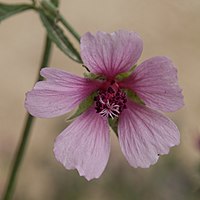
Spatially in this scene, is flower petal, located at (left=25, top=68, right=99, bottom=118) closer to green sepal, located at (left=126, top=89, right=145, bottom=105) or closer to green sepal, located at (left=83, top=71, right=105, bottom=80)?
green sepal, located at (left=83, top=71, right=105, bottom=80)

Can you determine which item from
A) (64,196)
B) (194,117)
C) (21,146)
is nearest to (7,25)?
(194,117)

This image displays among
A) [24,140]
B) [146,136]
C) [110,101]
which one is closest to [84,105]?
[110,101]

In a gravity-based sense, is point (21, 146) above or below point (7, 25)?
below

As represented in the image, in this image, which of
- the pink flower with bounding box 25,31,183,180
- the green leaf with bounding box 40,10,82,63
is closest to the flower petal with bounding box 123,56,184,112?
the pink flower with bounding box 25,31,183,180

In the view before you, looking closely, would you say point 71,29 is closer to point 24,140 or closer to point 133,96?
point 133,96

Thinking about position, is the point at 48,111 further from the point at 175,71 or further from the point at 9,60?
the point at 9,60

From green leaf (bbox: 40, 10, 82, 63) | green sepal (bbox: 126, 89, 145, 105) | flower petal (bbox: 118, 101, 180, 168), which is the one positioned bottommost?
flower petal (bbox: 118, 101, 180, 168)

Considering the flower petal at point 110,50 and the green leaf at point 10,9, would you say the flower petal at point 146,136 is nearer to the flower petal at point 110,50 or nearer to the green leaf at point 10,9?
the flower petal at point 110,50
